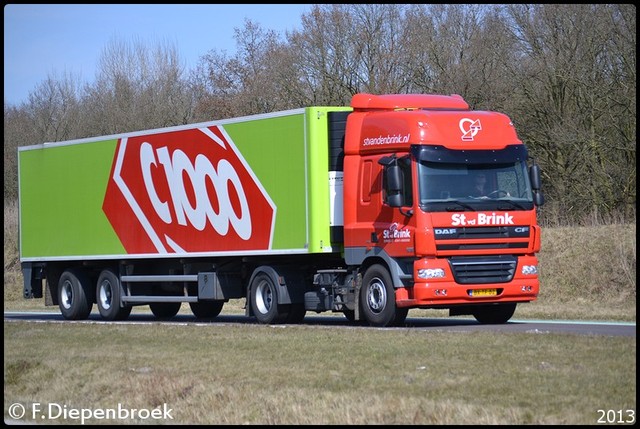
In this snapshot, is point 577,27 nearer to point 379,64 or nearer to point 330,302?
point 379,64

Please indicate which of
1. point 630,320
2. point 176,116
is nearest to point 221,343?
point 630,320

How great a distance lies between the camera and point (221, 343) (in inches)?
729

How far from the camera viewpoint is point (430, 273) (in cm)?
1989

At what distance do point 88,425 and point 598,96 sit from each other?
90.0 ft

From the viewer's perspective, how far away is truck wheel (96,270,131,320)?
2709cm

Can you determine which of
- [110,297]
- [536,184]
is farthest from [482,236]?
[110,297]

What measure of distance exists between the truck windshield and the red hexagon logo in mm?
3789

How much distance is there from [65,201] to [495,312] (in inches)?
459

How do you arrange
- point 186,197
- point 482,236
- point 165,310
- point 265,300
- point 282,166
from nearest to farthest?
point 482,236
point 282,166
point 265,300
point 186,197
point 165,310

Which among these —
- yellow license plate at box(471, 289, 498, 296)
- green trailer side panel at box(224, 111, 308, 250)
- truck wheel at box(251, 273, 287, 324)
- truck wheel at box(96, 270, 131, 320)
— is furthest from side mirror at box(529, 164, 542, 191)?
truck wheel at box(96, 270, 131, 320)

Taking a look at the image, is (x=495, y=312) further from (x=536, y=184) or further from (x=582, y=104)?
(x=582, y=104)

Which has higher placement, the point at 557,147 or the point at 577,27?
the point at 577,27

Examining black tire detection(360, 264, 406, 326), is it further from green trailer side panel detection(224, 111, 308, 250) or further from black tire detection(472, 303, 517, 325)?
black tire detection(472, 303, 517, 325)

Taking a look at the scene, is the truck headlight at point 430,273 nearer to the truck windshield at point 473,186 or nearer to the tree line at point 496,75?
the truck windshield at point 473,186
